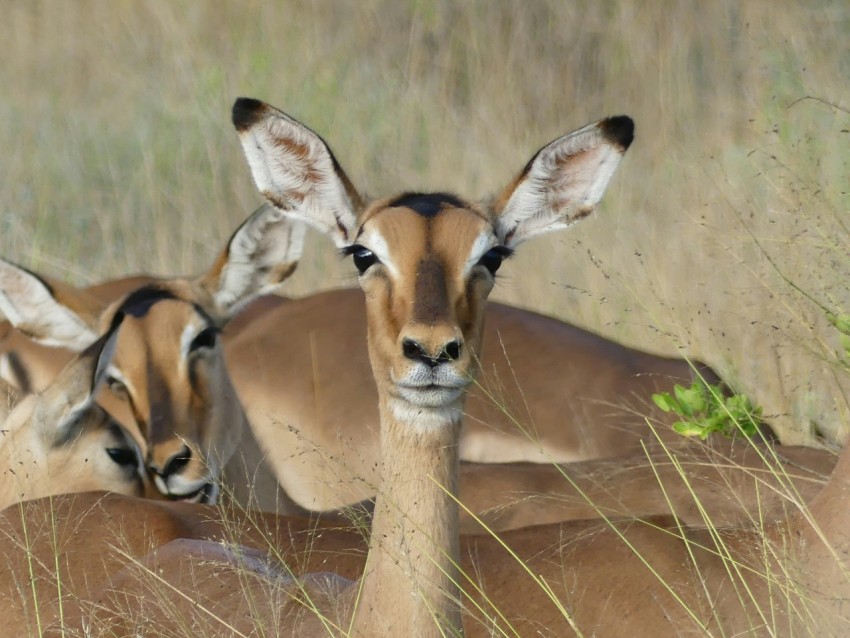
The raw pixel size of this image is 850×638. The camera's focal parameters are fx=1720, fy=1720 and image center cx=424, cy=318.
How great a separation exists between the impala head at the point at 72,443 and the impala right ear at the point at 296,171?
1349mm

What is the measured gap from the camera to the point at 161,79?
12047 mm

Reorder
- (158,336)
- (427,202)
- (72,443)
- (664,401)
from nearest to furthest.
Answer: (427,202) → (664,401) → (72,443) → (158,336)

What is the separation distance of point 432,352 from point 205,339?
109 inches

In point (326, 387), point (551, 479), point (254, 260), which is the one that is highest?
point (254, 260)

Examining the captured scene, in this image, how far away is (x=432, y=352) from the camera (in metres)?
3.53

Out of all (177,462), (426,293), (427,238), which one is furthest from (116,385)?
(426,293)

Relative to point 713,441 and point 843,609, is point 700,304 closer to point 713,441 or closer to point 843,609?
point 713,441

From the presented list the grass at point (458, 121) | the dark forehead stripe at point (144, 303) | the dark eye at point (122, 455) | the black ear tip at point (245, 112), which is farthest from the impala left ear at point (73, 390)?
the grass at point (458, 121)

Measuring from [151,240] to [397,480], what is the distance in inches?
253

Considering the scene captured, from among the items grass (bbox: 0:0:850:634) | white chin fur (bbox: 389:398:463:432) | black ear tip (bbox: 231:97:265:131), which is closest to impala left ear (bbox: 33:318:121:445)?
black ear tip (bbox: 231:97:265:131)

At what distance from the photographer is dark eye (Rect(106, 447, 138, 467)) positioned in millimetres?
5750

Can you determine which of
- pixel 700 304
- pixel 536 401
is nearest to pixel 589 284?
pixel 700 304

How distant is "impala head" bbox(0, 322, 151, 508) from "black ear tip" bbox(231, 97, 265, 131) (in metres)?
1.46

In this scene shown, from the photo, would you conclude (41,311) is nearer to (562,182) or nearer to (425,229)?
(562,182)
